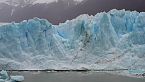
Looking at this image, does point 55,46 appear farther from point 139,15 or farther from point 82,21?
point 139,15

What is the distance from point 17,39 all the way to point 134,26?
8845 mm

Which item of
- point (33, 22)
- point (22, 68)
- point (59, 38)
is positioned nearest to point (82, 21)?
point (59, 38)

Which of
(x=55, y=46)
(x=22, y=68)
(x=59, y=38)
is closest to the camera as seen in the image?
(x=22, y=68)

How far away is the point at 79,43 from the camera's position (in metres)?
24.9

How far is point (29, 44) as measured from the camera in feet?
77.0

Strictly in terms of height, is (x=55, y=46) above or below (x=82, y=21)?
below

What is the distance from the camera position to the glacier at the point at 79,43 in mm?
22603

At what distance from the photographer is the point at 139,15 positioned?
25141mm

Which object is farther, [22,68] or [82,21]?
[82,21]

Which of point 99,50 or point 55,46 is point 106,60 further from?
point 55,46

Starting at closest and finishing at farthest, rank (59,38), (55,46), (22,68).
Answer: (22,68)
(55,46)
(59,38)

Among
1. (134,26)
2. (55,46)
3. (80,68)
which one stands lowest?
(80,68)

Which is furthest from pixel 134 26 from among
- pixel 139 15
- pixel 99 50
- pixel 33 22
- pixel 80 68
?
pixel 33 22

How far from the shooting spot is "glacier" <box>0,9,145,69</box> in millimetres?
22603
